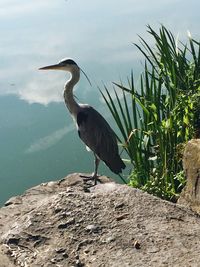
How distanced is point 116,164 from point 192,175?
5.47 ft

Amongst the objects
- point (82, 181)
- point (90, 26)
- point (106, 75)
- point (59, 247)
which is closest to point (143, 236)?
point (59, 247)

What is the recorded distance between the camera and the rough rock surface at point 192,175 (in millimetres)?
3689

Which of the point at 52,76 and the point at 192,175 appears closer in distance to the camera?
the point at 192,175

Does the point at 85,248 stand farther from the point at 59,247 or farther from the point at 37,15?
the point at 37,15

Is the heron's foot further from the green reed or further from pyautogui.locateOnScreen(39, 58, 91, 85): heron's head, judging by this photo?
pyautogui.locateOnScreen(39, 58, 91, 85): heron's head

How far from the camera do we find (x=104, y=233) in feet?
10.4

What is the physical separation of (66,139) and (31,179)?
91.7 inches

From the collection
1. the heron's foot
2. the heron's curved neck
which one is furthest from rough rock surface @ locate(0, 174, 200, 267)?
the heron's curved neck

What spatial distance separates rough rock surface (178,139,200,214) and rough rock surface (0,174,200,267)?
0.33m

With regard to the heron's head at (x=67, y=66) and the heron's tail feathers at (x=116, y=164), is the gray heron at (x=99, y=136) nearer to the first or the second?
the heron's tail feathers at (x=116, y=164)


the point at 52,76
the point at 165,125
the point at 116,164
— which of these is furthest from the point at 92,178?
the point at 52,76

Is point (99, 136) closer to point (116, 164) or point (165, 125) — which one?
point (116, 164)

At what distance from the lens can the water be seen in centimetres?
1116

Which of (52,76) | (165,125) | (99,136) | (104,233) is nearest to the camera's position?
(104,233)
